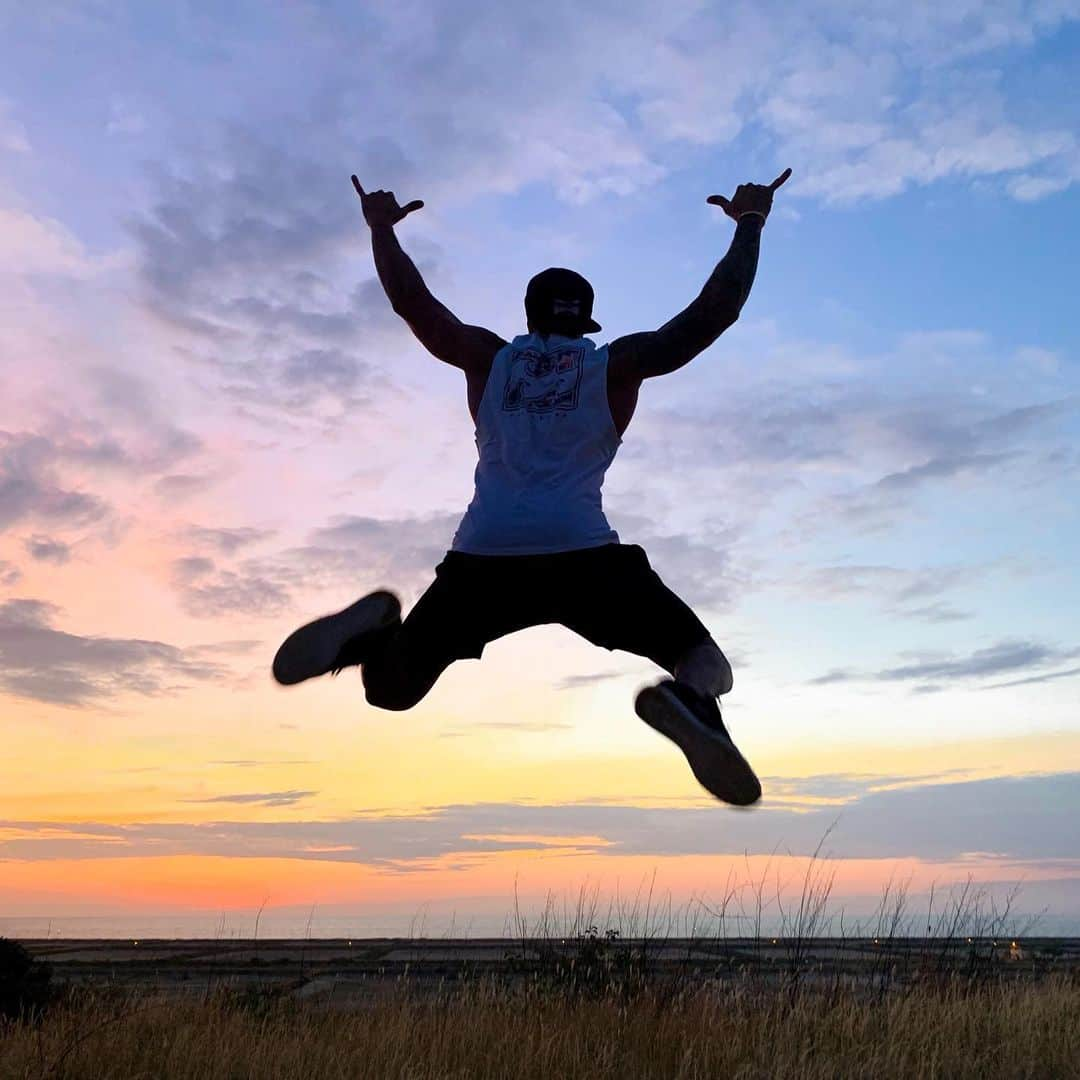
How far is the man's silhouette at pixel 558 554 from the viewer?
3.99 meters

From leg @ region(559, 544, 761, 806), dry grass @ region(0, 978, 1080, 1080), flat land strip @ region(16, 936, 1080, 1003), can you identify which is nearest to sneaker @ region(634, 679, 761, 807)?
leg @ region(559, 544, 761, 806)

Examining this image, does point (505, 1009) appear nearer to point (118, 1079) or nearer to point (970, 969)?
point (118, 1079)

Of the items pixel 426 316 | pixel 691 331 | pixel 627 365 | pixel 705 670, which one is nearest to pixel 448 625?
pixel 705 670

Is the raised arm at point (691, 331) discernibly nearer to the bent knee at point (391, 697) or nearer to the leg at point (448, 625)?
the leg at point (448, 625)

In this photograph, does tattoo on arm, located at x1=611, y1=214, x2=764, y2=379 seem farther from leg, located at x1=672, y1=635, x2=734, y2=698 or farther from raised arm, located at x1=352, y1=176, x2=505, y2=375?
leg, located at x1=672, y1=635, x2=734, y2=698

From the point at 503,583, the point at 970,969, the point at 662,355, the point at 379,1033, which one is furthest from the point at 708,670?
the point at 970,969

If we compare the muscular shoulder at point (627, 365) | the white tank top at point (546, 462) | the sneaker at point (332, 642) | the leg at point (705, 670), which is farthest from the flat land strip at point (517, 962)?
the muscular shoulder at point (627, 365)

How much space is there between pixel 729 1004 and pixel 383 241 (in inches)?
225

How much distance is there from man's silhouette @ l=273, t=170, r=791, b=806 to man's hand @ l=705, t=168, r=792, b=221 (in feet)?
0.39

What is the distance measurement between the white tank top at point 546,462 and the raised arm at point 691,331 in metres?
0.09

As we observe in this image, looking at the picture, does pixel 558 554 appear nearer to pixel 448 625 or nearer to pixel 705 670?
pixel 448 625

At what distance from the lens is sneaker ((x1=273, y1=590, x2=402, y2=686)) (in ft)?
13.9

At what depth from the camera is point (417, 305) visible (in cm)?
471

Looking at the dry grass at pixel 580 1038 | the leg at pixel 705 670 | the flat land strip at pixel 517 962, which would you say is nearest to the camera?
the leg at pixel 705 670
